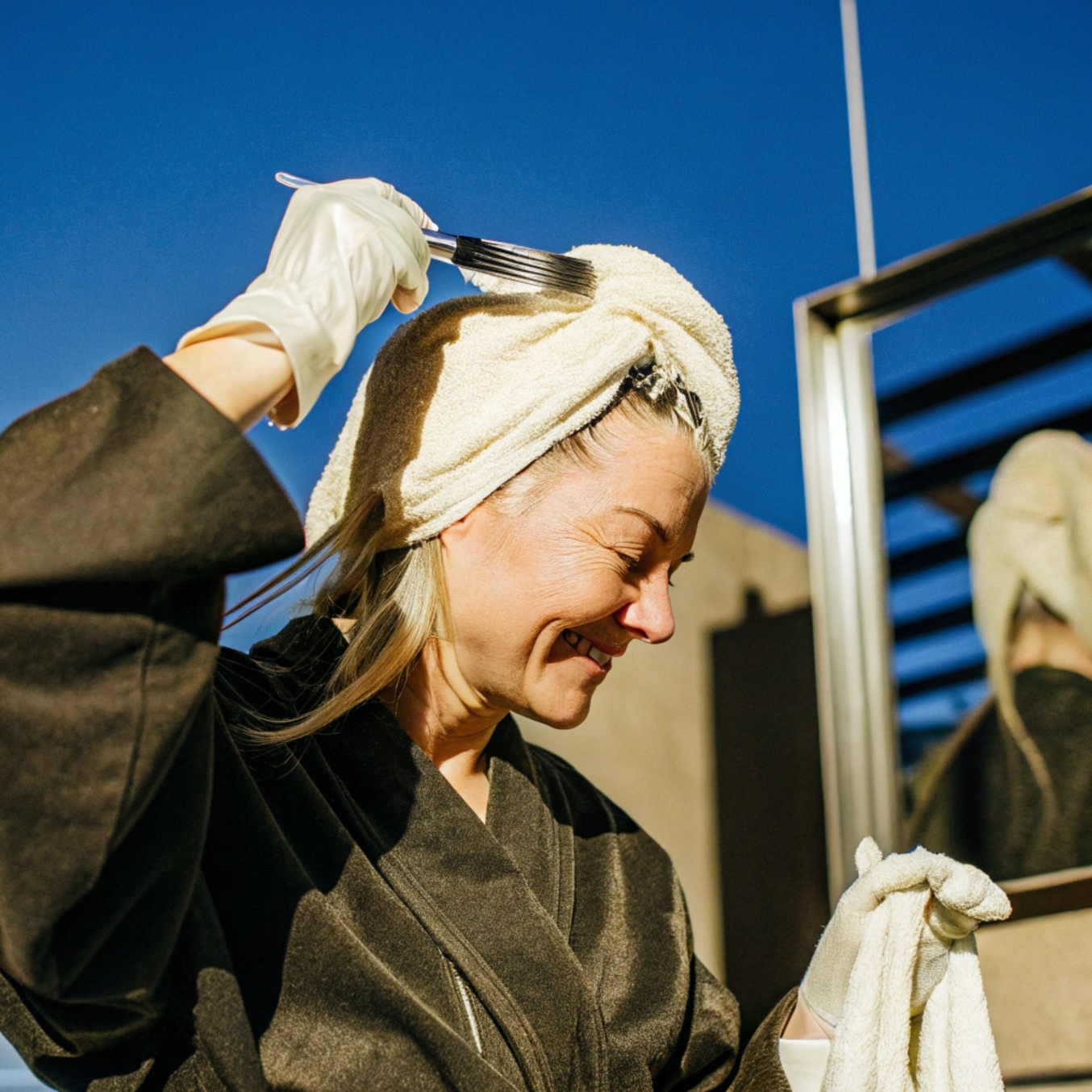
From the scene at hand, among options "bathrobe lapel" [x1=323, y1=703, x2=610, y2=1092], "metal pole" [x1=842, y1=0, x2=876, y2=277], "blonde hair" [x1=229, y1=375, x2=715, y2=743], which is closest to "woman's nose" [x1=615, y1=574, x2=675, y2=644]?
"blonde hair" [x1=229, y1=375, x2=715, y2=743]

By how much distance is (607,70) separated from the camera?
5.37 feet

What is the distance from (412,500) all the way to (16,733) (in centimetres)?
48

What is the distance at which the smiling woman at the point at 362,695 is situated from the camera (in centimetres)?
65

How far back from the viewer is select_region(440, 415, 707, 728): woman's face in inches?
39.8

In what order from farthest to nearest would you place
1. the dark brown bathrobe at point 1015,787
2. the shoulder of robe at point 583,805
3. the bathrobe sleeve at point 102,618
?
the dark brown bathrobe at point 1015,787, the shoulder of robe at point 583,805, the bathrobe sleeve at point 102,618

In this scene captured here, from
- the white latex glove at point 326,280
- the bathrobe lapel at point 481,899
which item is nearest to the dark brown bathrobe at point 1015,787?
the bathrobe lapel at point 481,899

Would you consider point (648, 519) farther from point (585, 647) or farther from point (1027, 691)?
point (1027, 691)

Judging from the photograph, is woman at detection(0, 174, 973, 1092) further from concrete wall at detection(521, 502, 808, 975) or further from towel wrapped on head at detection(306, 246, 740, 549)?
concrete wall at detection(521, 502, 808, 975)

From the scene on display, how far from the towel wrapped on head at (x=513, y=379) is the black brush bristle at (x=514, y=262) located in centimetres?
2

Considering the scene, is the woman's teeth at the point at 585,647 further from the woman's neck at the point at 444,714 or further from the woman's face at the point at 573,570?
the woman's neck at the point at 444,714

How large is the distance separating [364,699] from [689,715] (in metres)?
1.12

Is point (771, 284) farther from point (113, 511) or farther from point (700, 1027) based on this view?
point (113, 511)

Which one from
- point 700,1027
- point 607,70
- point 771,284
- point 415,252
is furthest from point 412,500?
point 771,284

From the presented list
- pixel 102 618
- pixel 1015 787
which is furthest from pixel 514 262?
pixel 1015 787
